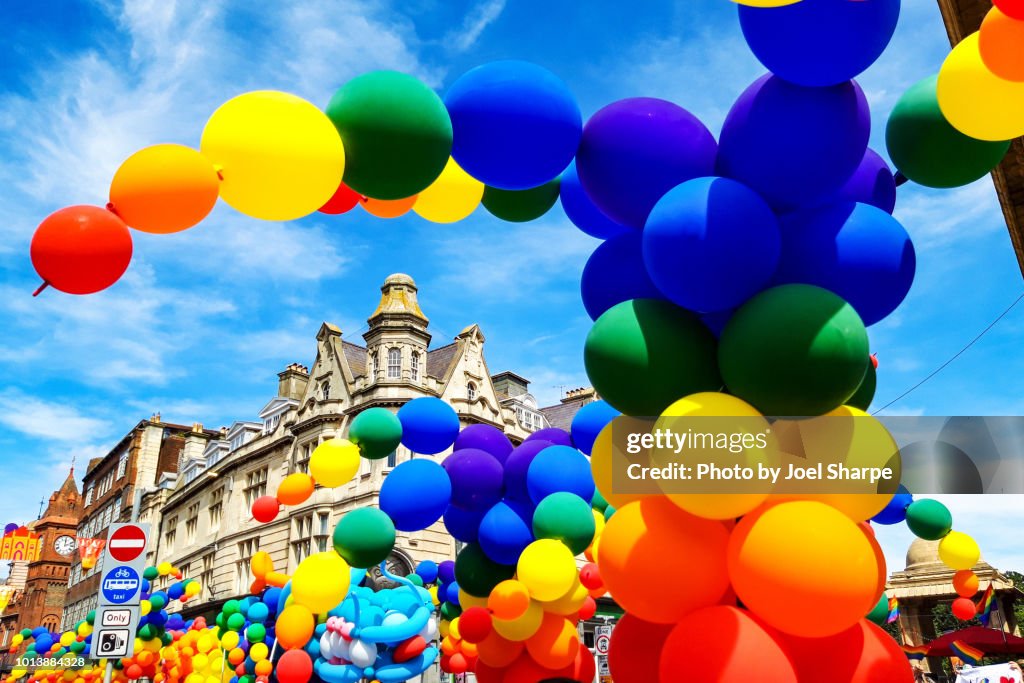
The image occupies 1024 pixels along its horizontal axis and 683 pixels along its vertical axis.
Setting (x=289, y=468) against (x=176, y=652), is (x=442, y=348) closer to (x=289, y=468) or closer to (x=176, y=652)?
(x=289, y=468)

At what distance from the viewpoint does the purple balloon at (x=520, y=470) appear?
666cm

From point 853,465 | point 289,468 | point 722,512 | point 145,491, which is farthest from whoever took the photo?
point 145,491

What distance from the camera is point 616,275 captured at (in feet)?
13.4

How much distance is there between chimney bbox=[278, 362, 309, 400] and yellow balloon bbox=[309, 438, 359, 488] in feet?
92.5

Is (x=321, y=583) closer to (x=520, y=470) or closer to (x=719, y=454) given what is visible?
(x=520, y=470)

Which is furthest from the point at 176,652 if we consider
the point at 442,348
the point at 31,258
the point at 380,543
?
the point at 442,348

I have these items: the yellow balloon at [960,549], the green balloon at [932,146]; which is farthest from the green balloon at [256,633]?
the green balloon at [932,146]

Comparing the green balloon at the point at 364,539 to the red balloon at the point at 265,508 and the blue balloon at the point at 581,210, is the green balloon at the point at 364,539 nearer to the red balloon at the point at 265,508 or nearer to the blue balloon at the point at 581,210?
the red balloon at the point at 265,508

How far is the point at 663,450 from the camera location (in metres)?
2.97

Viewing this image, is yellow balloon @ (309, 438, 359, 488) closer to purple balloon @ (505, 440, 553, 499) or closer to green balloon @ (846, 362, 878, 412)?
purple balloon @ (505, 440, 553, 499)

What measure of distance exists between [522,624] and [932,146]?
14.8 feet

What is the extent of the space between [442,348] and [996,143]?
90.2 feet

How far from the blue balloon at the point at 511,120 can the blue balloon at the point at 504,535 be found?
3.65 metres

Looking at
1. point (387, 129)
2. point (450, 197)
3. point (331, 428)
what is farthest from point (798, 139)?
point (331, 428)
